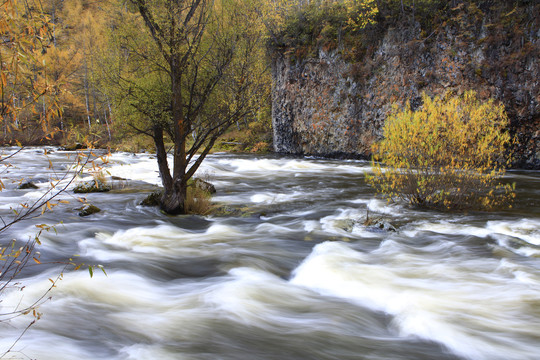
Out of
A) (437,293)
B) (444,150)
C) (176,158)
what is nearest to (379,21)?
(444,150)

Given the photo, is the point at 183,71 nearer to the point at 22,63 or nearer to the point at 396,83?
the point at 22,63

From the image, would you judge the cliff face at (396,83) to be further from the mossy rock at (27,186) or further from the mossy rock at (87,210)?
the mossy rock at (27,186)

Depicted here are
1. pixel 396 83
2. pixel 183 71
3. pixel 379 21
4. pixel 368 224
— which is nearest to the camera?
pixel 368 224

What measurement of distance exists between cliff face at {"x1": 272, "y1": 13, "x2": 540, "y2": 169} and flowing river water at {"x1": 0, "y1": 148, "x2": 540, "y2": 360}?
38.1 feet

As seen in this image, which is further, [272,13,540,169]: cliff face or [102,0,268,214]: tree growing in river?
[272,13,540,169]: cliff face

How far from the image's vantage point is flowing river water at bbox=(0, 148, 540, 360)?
13.8 ft

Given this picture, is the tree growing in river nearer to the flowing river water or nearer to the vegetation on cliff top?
the flowing river water

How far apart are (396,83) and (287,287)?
2167 cm

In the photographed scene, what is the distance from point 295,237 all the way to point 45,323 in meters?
5.25

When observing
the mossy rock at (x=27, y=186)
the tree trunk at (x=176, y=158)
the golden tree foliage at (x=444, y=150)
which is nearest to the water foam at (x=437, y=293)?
the golden tree foliage at (x=444, y=150)

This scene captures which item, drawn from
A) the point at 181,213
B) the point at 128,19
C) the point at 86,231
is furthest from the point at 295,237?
the point at 128,19

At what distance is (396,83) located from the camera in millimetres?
24484

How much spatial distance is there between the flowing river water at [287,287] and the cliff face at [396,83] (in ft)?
38.1

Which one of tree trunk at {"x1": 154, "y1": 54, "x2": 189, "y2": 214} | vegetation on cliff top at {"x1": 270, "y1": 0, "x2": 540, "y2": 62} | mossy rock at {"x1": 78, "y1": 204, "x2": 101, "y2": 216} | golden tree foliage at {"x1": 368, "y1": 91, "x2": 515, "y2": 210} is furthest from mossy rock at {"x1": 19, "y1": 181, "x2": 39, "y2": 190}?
vegetation on cliff top at {"x1": 270, "y1": 0, "x2": 540, "y2": 62}
